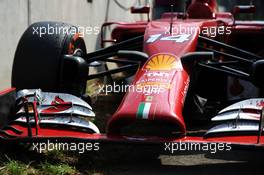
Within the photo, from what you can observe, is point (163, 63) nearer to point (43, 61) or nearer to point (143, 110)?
point (143, 110)

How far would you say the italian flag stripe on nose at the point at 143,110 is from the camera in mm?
3438

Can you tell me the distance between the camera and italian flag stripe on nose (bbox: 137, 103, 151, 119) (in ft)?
11.3

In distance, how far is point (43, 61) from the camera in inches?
163

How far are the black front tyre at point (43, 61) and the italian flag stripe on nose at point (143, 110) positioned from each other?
952 mm

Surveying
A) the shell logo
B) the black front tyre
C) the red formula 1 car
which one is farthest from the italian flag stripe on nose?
the black front tyre

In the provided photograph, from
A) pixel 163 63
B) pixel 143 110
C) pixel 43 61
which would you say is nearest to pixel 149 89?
pixel 143 110

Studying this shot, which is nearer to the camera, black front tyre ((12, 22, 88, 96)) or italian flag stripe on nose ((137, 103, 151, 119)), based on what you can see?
italian flag stripe on nose ((137, 103, 151, 119))

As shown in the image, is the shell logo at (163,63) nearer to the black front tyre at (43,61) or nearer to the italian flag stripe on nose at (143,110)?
the italian flag stripe on nose at (143,110)

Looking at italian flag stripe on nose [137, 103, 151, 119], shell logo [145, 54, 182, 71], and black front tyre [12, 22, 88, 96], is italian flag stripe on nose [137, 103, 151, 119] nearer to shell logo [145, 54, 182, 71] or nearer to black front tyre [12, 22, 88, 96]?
shell logo [145, 54, 182, 71]

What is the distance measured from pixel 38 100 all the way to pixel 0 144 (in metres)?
0.44

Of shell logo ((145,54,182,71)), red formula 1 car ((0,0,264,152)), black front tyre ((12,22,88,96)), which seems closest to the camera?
red formula 1 car ((0,0,264,152))

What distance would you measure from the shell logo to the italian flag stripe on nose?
1.56 feet

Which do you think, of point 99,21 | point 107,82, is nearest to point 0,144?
point 107,82

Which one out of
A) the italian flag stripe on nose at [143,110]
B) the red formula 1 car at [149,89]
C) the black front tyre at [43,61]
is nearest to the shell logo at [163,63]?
the red formula 1 car at [149,89]
